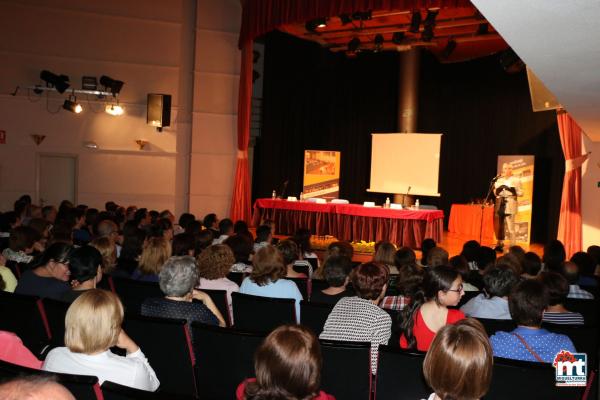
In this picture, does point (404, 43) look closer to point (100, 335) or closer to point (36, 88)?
point (36, 88)

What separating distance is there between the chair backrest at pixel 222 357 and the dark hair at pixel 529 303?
1.17 metres

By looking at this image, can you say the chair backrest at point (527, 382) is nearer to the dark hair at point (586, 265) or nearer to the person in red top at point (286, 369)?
the person in red top at point (286, 369)

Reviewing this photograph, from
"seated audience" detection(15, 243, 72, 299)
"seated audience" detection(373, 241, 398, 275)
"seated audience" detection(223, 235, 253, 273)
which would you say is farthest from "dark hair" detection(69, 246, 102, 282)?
"seated audience" detection(373, 241, 398, 275)

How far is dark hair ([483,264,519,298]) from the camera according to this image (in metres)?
3.86

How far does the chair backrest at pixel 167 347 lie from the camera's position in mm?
2801

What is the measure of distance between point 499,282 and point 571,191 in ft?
20.9

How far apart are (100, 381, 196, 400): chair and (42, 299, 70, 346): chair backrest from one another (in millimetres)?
1334

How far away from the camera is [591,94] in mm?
5430

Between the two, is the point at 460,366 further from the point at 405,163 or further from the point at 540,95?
the point at 405,163

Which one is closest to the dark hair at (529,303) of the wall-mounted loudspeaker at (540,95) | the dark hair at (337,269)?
the dark hair at (337,269)

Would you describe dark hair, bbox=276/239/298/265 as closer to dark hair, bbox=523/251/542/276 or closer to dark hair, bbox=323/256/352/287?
dark hair, bbox=323/256/352/287

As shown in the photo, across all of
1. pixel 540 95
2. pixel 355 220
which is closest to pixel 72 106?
pixel 355 220

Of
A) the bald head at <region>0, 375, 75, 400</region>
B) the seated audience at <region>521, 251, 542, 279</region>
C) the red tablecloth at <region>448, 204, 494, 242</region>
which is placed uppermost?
the bald head at <region>0, 375, 75, 400</region>

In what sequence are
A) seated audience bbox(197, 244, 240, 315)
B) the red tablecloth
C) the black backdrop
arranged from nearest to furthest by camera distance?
seated audience bbox(197, 244, 240, 315), the red tablecloth, the black backdrop
